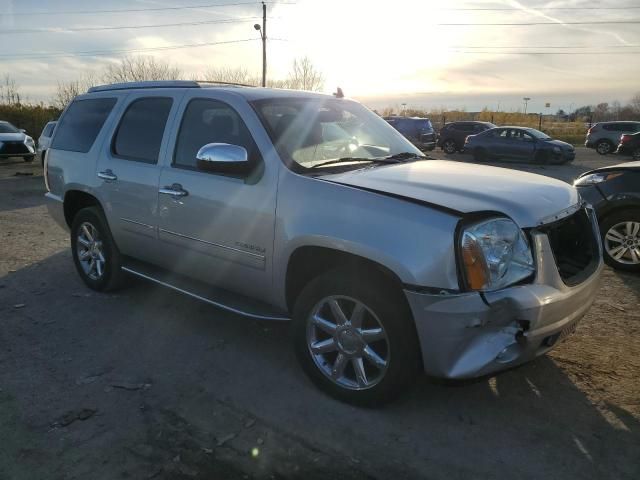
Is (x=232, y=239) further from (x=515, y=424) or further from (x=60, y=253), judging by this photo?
(x=60, y=253)

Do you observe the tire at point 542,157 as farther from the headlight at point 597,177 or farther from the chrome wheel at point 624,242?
the chrome wheel at point 624,242

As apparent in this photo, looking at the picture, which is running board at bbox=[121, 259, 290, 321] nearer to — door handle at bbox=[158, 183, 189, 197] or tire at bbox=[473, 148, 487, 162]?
door handle at bbox=[158, 183, 189, 197]

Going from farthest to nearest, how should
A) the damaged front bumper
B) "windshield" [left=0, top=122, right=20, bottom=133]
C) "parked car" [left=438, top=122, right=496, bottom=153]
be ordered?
"parked car" [left=438, top=122, right=496, bottom=153] < "windshield" [left=0, top=122, right=20, bottom=133] < the damaged front bumper

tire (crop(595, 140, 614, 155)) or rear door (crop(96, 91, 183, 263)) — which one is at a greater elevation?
rear door (crop(96, 91, 183, 263))

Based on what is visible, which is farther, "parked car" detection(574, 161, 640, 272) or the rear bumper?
"parked car" detection(574, 161, 640, 272)

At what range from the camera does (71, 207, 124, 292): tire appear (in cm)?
501

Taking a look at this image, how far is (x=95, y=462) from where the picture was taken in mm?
2732

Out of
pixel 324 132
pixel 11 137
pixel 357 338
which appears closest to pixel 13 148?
pixel 11 137

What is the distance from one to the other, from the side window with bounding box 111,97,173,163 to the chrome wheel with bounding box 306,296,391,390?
2.03 meters

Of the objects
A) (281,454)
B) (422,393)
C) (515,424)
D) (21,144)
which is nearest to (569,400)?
(515,424)

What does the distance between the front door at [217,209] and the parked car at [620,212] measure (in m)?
4.37

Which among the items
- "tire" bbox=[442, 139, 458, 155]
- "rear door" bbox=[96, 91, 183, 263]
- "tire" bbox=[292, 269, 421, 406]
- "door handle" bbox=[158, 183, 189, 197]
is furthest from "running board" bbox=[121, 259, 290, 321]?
"tire" bbox=[442, 139, 458, 155]

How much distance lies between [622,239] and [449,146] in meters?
23.0

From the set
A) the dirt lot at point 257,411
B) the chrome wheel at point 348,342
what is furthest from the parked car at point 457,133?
the chrome wheel at point 348,342
